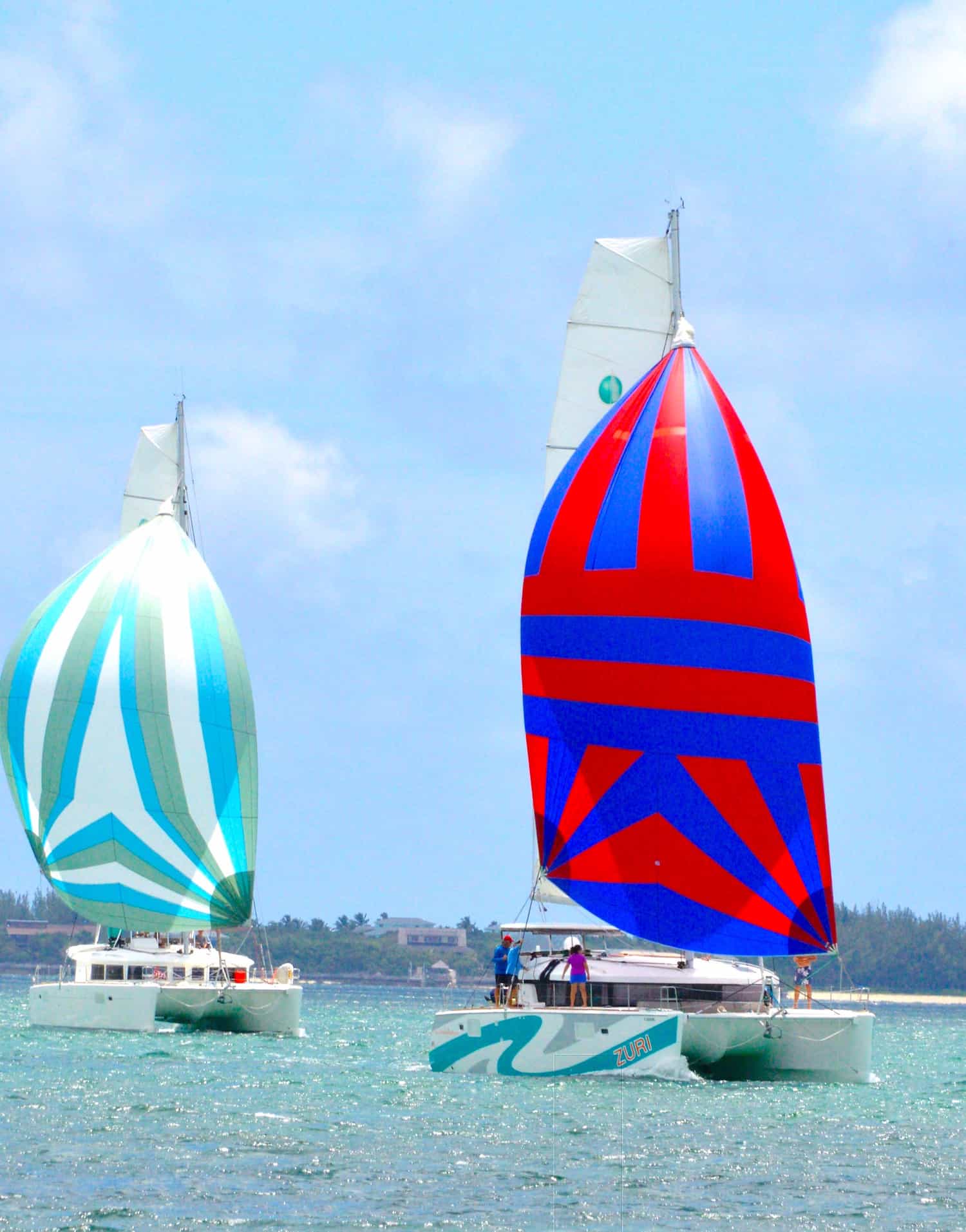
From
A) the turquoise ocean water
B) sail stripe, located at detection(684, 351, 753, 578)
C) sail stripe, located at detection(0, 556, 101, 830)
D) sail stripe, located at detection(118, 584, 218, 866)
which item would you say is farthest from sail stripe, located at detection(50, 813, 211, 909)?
sail stripe, located at detection(684, 351, 753, 578)

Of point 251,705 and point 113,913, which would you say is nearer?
point 113,913

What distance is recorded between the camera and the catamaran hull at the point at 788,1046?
77.6 ft

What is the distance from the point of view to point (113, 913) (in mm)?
36938

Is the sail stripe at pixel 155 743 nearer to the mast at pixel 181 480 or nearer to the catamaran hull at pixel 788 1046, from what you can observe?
the mast at pixel 181 480

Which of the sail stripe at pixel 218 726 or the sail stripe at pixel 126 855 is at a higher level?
the sail stripe at pixel 218 726

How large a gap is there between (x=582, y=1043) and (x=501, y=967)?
7.04 feet

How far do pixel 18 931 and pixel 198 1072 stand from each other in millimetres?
151281

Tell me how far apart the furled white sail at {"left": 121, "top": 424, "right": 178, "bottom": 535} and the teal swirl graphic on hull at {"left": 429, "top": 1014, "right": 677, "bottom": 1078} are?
21.7m

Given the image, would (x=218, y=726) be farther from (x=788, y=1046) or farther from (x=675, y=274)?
(x=788, y=1046)

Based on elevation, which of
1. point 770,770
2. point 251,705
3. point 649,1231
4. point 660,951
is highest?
point 251,705

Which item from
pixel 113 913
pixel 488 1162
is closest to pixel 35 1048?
pixel 113 913

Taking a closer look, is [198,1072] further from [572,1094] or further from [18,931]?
[18,931]

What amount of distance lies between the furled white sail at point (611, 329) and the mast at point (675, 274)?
5 centimetres

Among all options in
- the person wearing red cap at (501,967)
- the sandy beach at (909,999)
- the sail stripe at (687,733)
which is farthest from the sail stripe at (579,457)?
the sandy beach at (909,999)
